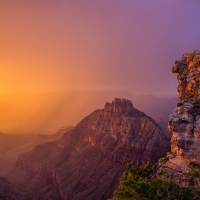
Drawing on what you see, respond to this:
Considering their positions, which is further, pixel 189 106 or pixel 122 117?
pixel 122 117

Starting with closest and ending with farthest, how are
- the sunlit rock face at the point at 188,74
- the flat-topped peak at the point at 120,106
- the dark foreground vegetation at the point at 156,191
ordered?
the dark foreground vegetation at the point at 156,191, the sunlit rock face at the point at 188,74, the flat-topped peak at the point at 120,106

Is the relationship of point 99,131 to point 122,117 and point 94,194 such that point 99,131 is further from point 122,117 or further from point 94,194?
point 94,194

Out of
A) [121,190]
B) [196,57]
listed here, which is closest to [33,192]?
[121,190]

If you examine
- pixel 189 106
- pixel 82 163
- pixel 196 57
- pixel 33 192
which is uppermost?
pixel 196 57

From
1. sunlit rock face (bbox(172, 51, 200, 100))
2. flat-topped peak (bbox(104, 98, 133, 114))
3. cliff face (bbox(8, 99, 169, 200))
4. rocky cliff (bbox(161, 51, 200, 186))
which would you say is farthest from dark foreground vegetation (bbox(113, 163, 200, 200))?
flat-topped peak (bbox(104, 98, 133, 114))

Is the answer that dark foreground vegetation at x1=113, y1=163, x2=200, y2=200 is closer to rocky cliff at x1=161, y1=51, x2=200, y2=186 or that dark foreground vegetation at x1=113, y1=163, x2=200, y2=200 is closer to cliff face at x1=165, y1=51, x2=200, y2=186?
rocky cliff at x1=161, y1=51, x2=200, y2=186

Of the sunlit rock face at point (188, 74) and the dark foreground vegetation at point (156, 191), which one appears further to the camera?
the sunlit rock face at point (188, 74)

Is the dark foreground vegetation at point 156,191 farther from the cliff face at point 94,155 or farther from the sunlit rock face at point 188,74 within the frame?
the cliff face at point 94,155

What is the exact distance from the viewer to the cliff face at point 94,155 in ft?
196

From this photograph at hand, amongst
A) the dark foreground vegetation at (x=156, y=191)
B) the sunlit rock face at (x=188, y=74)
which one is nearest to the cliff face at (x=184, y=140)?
the sunlit rock face at (x=188, y=74)

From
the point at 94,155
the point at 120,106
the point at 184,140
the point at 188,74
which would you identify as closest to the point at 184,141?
the point at 184,140

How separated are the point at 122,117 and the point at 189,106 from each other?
5296 centimetres

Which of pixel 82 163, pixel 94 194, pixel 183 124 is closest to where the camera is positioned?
pixel 183 124

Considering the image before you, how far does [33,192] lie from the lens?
206 feet
